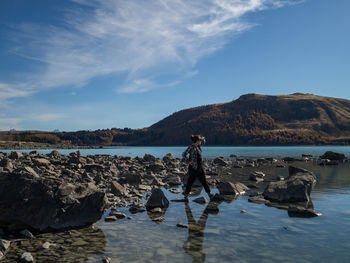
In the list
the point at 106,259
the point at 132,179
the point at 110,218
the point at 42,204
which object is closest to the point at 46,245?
the point at 42,204

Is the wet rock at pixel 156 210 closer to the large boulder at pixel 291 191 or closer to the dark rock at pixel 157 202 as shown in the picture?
the dark rock at pixel 157 202

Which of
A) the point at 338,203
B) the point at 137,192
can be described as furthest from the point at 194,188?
the point at 338,203

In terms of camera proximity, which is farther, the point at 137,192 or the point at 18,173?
the point at 137,192

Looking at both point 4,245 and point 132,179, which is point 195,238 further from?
point 132,179

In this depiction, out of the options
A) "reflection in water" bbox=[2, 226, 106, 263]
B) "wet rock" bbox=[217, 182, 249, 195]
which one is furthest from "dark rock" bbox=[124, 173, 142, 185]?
"reflection in water" bbox=[2, 226, 106, 263]

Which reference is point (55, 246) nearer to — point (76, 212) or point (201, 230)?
point (76, 212)

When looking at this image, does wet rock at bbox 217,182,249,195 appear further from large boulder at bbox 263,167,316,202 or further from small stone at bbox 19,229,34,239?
small stone at bbox 19,229,34,239

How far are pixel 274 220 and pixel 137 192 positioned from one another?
8078mm

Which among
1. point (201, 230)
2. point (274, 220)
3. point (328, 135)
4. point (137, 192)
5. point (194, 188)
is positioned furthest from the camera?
point (328, 135)

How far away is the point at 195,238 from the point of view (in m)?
8.29

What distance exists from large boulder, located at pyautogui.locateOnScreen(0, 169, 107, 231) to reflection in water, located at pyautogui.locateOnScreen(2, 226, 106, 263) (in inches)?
16.0

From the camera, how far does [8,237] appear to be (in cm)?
838

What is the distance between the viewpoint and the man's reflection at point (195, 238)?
278 inches

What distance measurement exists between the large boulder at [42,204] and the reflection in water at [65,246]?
0.41 meters
